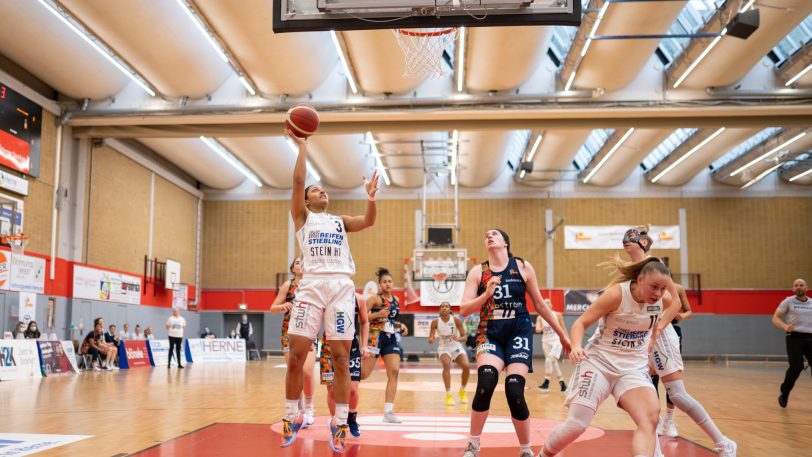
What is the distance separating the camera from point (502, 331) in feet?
19.9

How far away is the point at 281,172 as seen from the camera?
30984mm

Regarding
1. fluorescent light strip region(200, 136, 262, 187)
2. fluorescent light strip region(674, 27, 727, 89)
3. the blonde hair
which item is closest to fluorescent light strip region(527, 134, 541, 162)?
fluorescent light strip region(674, 27, 727, 89)

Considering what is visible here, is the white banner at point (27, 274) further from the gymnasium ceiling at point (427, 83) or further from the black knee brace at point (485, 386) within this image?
the black knee brace at point (485, 386)

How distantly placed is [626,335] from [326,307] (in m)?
2.49

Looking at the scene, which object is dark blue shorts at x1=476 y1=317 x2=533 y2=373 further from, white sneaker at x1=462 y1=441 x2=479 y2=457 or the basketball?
the basketball

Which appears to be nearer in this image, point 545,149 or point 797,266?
point 545,149

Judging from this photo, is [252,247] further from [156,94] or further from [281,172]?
[156,94]

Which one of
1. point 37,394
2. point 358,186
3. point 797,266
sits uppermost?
point 358,186

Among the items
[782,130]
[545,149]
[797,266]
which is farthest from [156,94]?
[797,266]

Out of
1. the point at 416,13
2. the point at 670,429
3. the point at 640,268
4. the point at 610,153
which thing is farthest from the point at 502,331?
the point at 610,153

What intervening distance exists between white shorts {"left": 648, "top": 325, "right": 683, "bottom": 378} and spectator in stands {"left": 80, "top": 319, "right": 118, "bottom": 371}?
18860mm

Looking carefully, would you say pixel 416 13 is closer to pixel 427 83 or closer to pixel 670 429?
pixel 670 429

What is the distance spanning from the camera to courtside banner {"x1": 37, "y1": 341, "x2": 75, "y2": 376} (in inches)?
752

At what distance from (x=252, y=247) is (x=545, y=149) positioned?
49.5ft
